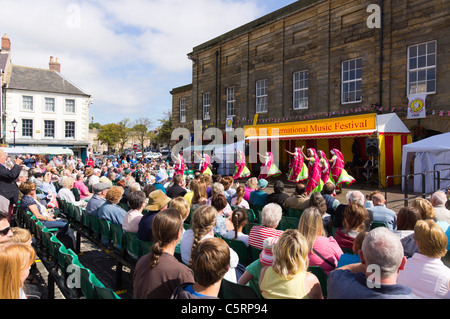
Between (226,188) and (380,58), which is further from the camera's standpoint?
(380,58)

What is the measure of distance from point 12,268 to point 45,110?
3918cm

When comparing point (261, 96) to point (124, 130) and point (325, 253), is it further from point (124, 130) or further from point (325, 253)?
point (124, 130)

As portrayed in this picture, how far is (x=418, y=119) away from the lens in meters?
14.5

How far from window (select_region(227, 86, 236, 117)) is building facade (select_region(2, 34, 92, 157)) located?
20.9 metres

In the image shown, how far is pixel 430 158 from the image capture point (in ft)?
41.2

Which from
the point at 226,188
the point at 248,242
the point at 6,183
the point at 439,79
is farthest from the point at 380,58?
the point at 6,183

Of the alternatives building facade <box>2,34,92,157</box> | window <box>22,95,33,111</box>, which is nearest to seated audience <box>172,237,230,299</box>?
building facade <box>2,34,92,157</box>

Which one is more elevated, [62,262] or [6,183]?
[6,183]

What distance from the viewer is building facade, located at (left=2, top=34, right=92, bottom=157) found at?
115 ft

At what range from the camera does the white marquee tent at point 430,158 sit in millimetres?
11961

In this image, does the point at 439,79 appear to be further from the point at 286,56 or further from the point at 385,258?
the point at 385,258
